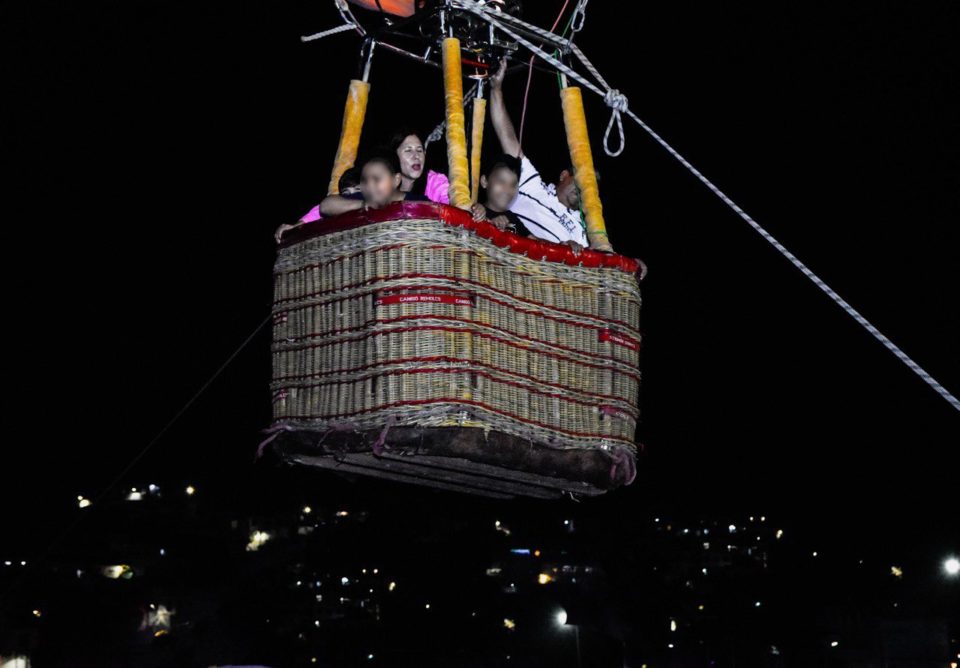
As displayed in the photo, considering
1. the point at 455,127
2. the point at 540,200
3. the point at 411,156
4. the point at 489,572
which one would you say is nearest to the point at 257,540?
the point at 489,572

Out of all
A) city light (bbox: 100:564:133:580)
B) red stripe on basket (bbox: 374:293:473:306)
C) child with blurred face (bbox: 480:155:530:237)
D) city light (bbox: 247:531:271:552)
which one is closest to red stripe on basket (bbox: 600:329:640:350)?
red stripe on basket (bbox: 374:293:473:306)

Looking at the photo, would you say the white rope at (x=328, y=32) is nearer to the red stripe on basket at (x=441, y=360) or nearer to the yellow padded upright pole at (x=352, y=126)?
the yellow padded upright pole at (x=352, y=126)

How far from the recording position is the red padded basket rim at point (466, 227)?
3.07m

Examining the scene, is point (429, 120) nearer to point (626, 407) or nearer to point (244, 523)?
point (626, 407)

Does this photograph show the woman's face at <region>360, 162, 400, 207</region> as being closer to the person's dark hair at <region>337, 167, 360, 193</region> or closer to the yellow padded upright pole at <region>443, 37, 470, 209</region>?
the person's dark hair at <region>337, 167, 360, 193</region>

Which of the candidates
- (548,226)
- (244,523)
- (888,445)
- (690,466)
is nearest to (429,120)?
(548,226)

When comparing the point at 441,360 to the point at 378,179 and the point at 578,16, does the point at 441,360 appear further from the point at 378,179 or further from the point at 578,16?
the point at 578,16

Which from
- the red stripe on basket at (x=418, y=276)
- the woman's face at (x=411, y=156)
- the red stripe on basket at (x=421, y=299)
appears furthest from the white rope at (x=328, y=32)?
the red stripe on basket at (x=421, y=299)

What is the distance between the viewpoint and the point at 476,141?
3859 mm

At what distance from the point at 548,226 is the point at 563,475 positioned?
46.8 inches

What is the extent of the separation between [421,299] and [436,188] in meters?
1.19

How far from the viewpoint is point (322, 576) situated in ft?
74.0

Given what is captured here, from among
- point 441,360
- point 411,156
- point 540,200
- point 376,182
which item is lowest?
point 441,360

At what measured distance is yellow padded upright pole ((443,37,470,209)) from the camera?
322 centimetres
